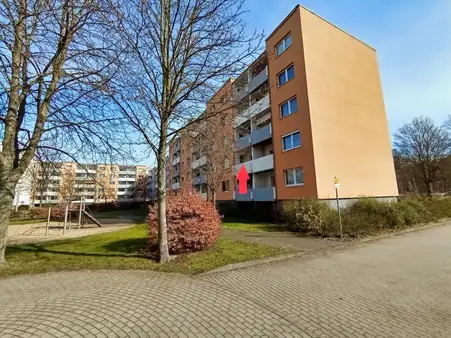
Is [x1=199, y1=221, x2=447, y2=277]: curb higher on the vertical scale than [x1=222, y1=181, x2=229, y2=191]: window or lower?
lower

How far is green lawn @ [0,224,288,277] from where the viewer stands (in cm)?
705

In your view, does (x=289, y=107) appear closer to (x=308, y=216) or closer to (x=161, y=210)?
(x=308, y=216)

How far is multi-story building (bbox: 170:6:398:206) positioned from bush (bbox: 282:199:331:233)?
340 cm

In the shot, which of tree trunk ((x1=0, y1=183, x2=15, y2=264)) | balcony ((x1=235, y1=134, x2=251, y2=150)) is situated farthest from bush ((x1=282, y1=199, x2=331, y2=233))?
tree trunk ((x1=0, y1=183, x2=15, y2=264))

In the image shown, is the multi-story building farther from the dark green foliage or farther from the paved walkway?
the paved walkway

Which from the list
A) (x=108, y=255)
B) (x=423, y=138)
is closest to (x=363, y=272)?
(x=108, y=255)

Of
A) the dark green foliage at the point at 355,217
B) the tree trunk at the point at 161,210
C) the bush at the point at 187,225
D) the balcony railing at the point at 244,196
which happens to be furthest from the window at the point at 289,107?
the tree trunk at the point at 161,210

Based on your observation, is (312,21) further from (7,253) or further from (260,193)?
(7,253)

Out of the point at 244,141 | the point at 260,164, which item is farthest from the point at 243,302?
the point at 244,141

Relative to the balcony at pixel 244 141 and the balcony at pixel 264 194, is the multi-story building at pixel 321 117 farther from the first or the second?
the balcony at pixel 244 141

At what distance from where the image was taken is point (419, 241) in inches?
396

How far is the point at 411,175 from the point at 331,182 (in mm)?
30917

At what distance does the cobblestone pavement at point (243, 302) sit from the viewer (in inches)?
142

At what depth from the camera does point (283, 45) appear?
68.0ft
